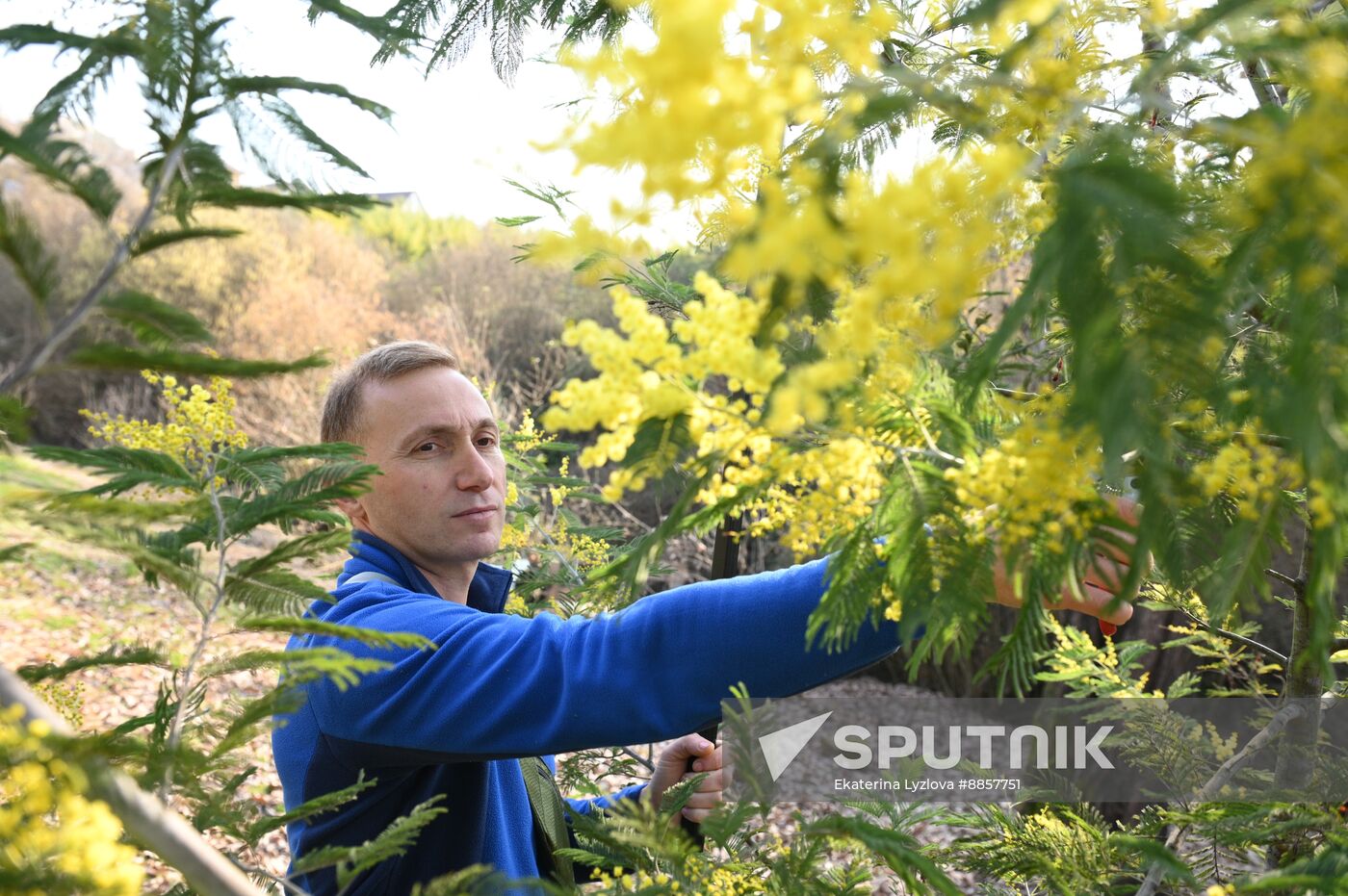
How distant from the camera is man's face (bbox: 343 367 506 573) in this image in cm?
231

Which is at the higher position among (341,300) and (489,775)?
(341,300)

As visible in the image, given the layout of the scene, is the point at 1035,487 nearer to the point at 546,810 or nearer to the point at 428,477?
the point at 428,477

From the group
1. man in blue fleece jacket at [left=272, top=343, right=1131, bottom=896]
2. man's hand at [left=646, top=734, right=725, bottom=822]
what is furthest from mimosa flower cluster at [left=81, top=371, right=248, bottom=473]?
man's hand at [left=646, top=734, right=725, bottom=822]

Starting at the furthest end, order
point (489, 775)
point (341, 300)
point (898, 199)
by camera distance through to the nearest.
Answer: point (341, 300) → point (489, 775) → point (898, 199)

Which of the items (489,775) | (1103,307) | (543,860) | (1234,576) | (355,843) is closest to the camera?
(1103,307)

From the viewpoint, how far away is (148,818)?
37.9 inches

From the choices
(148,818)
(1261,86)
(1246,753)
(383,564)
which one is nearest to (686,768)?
(383,564)

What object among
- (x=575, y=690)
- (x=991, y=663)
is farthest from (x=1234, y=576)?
(x=575, y=690)

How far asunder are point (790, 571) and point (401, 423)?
3.65 feet

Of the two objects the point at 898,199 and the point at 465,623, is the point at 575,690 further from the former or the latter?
the point at 898,199

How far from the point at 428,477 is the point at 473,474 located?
0.10 meters

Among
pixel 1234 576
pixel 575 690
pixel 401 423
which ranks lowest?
pixel 575 690

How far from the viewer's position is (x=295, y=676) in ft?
A: 4.20

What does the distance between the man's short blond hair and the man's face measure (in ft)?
0.17
